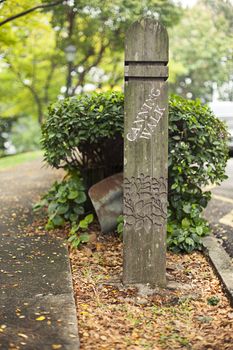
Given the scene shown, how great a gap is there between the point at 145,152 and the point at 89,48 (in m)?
14.9

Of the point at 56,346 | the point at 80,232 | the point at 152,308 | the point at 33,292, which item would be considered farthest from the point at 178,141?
the point at 56,346

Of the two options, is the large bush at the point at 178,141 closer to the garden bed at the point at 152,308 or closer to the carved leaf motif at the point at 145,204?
the garden bed at the point at 152,308

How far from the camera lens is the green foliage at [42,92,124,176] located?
6.23m

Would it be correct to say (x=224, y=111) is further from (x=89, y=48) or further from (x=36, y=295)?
(x=89, y=48)

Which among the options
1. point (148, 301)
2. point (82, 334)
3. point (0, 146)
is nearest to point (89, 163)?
point (148, 301)

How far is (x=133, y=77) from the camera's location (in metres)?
4.85

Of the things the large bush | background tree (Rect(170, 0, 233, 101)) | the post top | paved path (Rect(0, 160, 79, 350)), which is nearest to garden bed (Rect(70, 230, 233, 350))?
paved path (Rect(0, 160, 79, 350))

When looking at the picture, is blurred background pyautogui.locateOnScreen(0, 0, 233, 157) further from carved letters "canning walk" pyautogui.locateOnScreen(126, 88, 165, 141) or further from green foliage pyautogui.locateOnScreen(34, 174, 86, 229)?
carved letters "canning walk" pyautogui.locateOnScreen(126, 88, 165, 141)

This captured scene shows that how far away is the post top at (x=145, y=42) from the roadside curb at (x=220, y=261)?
90.2 inches

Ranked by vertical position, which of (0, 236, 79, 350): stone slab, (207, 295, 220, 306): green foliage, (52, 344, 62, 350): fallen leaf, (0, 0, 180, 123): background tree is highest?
(0, 0, 180, 123): background tree

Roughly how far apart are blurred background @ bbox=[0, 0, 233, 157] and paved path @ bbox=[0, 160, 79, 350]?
5.04 meters

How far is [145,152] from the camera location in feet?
16.0

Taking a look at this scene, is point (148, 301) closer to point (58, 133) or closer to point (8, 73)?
point (58, 133)

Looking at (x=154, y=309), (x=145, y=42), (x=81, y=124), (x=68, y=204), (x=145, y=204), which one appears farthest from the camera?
(x=68, y=204)
